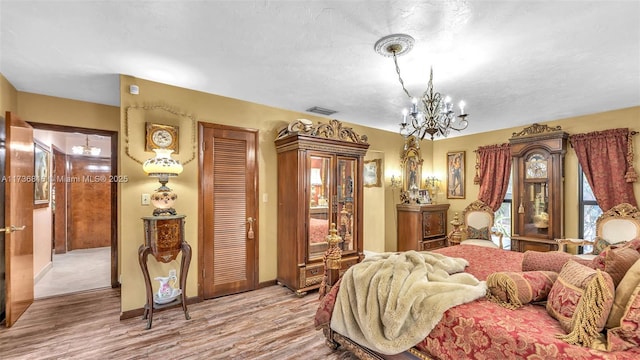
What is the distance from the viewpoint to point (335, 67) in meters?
2.75

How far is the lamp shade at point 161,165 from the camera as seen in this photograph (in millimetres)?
2838

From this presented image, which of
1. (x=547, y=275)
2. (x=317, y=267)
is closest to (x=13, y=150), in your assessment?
(x=317, y=267)

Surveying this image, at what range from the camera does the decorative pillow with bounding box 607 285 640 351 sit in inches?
50.4

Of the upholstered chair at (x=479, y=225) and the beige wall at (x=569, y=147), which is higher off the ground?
the beige wall at (x=569, y=147)

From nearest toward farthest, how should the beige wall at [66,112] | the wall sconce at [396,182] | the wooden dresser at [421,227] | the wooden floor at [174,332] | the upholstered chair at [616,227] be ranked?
the wooden floor at [174,332]
the beige wall at [66,112]
the upholstered chair at [616,227]
the wooden dresser at [421,227]
the wall sconce at [396,182]

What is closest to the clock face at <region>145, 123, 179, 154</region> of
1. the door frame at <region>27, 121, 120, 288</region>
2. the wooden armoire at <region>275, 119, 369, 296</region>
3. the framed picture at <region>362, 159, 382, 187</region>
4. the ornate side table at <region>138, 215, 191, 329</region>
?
the ornate side table at <region>138, 215, 191, 329</region>

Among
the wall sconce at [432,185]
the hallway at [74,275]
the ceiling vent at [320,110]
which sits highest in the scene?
the ceiling vent at [320,110]

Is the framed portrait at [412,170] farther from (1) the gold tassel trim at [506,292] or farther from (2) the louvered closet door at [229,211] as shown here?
(1) the gold tassel trim at [506,292]

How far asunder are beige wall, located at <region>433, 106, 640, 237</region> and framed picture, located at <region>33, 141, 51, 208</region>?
690 centimetres

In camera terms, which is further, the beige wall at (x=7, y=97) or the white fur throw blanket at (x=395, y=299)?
the beige wall at (x=7, y=97)

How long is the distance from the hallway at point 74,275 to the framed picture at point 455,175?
6108 mm

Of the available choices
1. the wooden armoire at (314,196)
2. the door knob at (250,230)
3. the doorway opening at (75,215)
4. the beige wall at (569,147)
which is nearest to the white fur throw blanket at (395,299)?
the wooden armoire at (314,196)

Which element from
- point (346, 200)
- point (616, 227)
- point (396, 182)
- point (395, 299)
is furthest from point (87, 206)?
point (616, 227)

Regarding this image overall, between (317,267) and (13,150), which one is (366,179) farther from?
(13,150)
